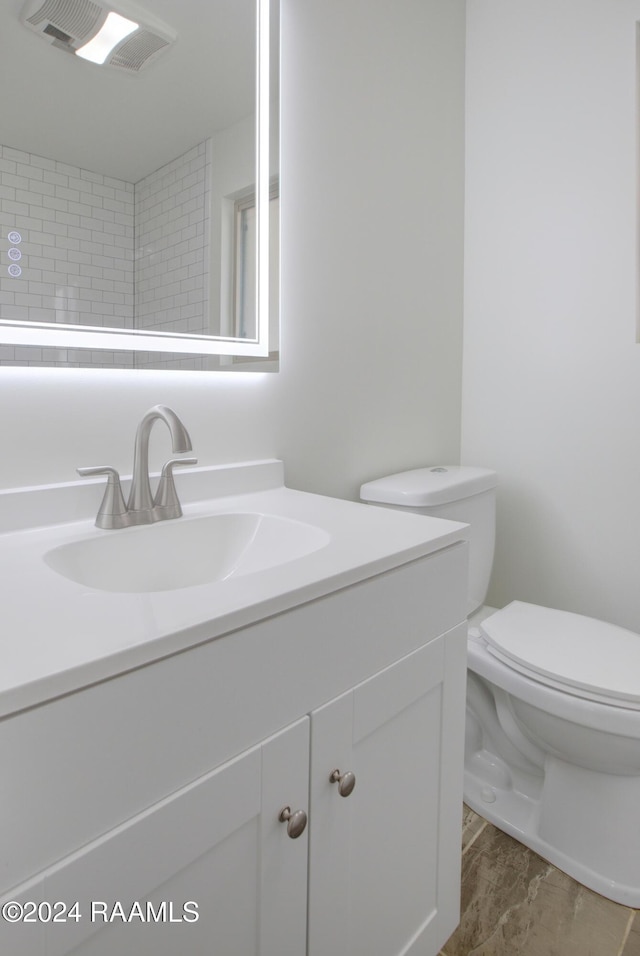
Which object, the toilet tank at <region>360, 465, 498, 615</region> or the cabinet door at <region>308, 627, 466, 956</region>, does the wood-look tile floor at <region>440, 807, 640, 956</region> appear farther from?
the toilet tank at <region>360, 465, 498, 615</region>

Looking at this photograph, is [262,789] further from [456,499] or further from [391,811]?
[456,499]

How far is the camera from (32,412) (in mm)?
941

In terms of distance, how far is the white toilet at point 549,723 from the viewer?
1.16 metres

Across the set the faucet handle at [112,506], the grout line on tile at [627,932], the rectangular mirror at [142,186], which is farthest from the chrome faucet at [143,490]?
the grout line on tile at [627,932]

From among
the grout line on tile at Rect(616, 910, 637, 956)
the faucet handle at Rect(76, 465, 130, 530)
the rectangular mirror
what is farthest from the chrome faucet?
the grout line on tile at Rect(616, 910, 637, 956)

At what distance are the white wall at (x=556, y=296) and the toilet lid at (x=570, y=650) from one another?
0.34m

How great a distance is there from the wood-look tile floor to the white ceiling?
1581 mm

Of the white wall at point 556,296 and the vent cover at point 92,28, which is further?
the white wall at point 556,296

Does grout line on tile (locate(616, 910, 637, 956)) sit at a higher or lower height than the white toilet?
lower

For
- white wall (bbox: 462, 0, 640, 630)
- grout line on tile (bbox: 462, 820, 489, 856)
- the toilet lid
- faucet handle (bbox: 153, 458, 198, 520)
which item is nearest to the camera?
faucet handle (bbox: 153, 458, 198, 520)

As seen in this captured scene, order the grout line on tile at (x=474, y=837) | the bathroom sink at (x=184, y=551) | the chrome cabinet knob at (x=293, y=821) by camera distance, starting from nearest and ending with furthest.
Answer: the chrome cabinet knob at (x=293, y=821) → the bathroom sink at (x=184, y=551) → the grout line on tile at (x=474, y=837)

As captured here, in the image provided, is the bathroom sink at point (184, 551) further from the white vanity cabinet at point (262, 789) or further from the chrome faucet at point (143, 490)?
the white vanity cabinet at point (262, 789)

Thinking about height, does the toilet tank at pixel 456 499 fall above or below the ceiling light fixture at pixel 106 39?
below

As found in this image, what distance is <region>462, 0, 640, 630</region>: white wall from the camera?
1574 millimetres
